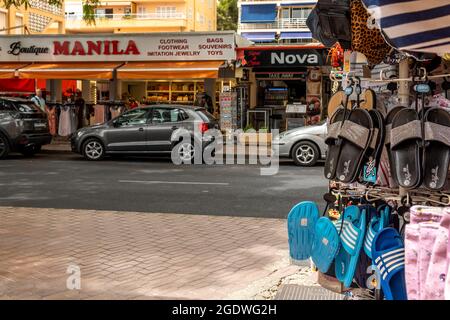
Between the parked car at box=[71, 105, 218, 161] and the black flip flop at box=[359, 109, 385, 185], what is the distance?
1185 cm

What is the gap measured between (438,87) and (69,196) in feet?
24.7

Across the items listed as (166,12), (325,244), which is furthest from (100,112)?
(166,12)

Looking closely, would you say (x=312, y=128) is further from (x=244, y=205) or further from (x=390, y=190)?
(x=390, y=190)

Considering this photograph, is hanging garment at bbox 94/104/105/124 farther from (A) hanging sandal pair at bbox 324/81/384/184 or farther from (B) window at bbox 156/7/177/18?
(B) window at bbox 156/7/177/18

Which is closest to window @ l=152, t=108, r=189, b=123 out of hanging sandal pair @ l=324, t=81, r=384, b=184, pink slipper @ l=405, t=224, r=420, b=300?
hanging sandal pair @ l=324, t=81, r=384, b=184

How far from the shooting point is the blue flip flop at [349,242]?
3719mm

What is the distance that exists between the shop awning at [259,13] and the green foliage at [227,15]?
20.1ft

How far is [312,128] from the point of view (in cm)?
1518

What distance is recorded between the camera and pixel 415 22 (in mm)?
3070

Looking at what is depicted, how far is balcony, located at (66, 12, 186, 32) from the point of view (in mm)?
47031

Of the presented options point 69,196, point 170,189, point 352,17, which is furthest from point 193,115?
point 352,17

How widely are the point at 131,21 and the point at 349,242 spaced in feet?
153

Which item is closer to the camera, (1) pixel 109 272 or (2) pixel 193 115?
(1) pixel 109 272

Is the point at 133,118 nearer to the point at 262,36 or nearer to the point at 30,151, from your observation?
the point at 30,151
